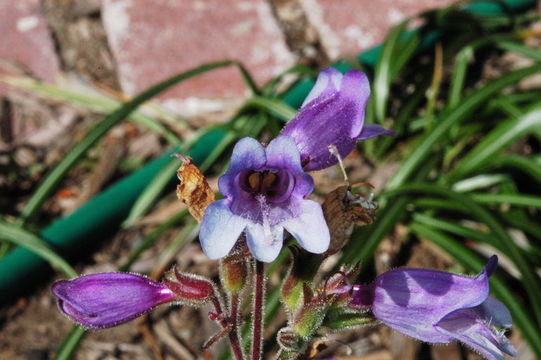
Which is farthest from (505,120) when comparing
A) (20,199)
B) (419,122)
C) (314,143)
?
(20,199)

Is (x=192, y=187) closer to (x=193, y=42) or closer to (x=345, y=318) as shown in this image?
(x=345, y=318)

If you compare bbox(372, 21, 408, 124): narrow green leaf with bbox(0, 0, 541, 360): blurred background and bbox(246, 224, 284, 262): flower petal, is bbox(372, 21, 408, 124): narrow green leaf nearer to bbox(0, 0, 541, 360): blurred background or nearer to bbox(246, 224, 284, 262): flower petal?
bbox(0, 0, 541, 360): blurred background

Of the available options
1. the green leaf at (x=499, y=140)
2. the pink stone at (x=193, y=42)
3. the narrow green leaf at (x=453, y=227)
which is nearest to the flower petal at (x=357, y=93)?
the narrow green leaf at (x=453, y=227)

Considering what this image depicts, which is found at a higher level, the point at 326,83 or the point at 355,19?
the point at 326,83

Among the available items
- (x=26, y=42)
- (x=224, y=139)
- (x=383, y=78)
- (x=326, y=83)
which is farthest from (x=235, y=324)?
(x=26, y=42)

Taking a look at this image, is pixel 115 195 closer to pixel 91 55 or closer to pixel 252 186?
pixel 91 55
